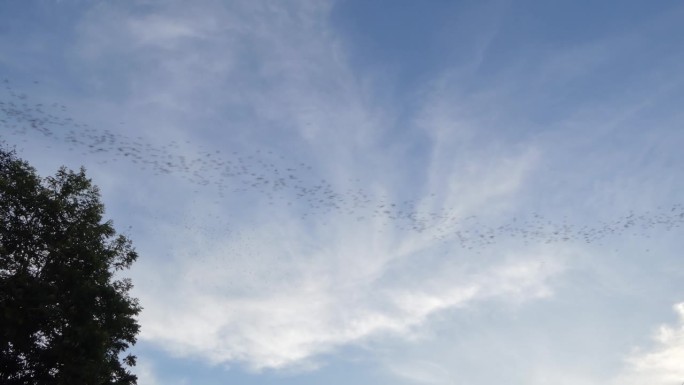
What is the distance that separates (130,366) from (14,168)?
1350 cm

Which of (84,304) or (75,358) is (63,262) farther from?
(75,358)

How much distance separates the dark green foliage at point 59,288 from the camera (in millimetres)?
30375

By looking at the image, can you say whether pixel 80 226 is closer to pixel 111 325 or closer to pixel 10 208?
pixel 10 208

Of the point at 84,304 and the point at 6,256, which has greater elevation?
the point at 6,256

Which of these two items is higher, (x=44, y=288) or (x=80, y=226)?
(x=80, y=226)

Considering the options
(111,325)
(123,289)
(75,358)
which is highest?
(123,289)

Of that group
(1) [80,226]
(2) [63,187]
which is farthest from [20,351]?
(2) [63,187]

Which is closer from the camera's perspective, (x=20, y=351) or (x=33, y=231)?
(x=20, y=351)

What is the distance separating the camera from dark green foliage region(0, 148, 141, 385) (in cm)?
3038

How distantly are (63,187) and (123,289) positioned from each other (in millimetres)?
7123

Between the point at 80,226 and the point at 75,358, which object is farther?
the point at 80,226

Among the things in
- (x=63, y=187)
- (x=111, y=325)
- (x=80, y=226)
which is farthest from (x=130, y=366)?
(x=63, y=187)

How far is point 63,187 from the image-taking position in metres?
34.9

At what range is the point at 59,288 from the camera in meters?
32.1
